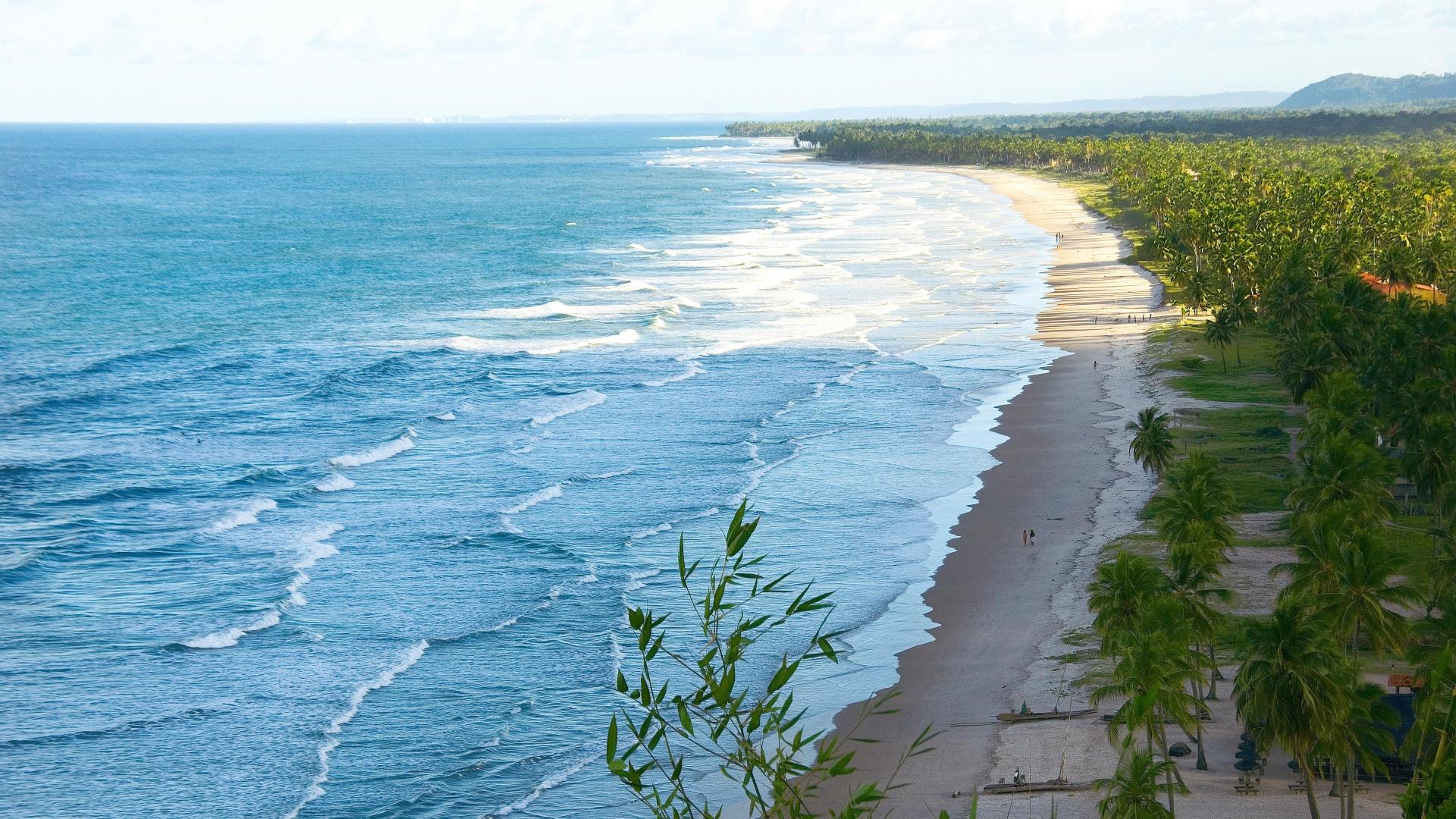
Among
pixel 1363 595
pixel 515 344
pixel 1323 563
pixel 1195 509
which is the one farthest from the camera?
pixel 515 344

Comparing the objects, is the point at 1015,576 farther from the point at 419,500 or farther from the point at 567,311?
the point at 567,311

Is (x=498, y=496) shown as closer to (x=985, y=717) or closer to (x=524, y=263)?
(x=985, y=717)

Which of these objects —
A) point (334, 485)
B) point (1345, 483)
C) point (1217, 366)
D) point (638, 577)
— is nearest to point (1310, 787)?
point (1345, 483)

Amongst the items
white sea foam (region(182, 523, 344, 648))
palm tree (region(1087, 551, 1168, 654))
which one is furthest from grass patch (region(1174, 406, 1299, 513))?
white sea foam (region(182, 523, 344, 648))

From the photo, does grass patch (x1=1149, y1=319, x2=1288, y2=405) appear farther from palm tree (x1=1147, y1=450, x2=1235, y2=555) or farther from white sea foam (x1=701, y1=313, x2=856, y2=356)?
palm tree (x1=1147, y1=450, x2=1235, y2=555)

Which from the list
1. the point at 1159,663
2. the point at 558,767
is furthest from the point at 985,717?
the point at 558,767

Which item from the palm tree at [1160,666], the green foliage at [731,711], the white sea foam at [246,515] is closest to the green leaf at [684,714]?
the green foliage at [731,711]
